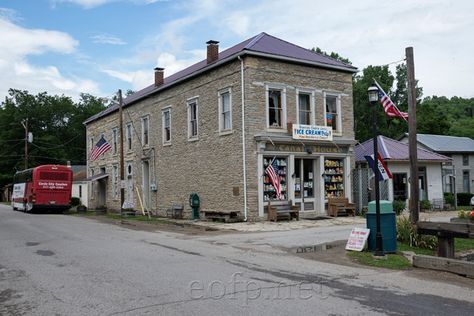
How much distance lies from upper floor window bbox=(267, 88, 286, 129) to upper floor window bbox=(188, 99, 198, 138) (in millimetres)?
4810

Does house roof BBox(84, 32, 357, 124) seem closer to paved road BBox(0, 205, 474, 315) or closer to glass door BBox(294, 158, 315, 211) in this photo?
glass door BBox(294, 158, 315, 211)

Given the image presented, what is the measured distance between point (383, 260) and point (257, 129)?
1137 cm

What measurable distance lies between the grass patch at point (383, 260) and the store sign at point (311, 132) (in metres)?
10.8

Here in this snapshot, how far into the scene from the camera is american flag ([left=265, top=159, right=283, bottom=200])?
21.4 meters

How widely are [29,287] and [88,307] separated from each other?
2.12 m

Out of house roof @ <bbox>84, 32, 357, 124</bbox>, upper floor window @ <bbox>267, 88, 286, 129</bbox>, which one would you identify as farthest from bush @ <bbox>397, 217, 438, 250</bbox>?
house roof @ <bbox>84, 32, 357, 124</bbox>

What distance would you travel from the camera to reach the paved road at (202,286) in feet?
22.2

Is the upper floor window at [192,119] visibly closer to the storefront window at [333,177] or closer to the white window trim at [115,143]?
the storefront window at [333,177]

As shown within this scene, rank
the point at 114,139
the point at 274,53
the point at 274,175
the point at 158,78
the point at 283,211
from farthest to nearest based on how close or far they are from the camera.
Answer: the point at 114,139 < the point at 158,78 < the point at 274,53 < the point at 274,175 < the point at 283,211

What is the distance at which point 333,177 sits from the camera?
24.2 m

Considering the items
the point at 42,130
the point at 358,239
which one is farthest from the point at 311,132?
the point at 42,130

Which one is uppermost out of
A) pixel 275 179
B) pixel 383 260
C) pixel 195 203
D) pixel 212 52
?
pixel 212 52

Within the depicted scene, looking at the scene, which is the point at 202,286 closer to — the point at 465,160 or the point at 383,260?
the point at 383,260

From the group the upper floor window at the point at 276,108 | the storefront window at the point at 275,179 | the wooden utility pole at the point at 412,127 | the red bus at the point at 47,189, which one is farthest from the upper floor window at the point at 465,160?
the red bus at the point at 47,189
